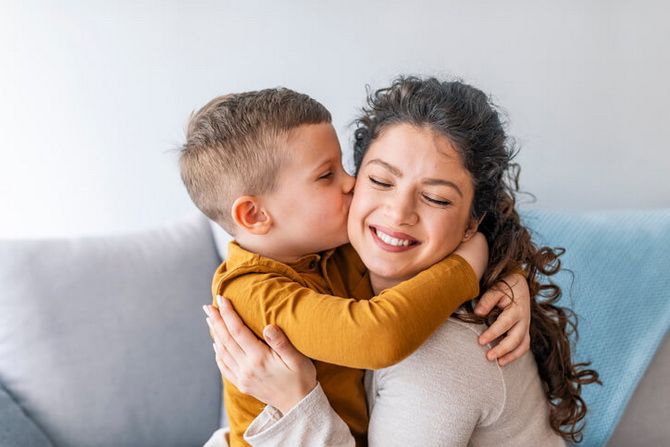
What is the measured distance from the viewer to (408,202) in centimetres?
124

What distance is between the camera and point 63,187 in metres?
2.36

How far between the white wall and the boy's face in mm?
945

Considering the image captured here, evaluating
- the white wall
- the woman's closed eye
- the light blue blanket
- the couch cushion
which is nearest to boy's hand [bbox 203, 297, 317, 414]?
the woman's closed eye

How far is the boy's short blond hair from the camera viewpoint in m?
1.31

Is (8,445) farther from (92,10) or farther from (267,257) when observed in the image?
(92,10)

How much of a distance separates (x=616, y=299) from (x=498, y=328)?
77 centimetres

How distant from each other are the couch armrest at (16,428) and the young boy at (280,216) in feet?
2.04

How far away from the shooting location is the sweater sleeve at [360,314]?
1.10 m

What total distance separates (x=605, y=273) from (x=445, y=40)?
2.88 ft

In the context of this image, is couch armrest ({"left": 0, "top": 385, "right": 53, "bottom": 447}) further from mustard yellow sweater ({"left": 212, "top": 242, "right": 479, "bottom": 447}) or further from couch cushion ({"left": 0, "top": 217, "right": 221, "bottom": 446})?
mustard yellow sweater ({"left": 212, "top": 242, "right": 479, "bottom": 447})

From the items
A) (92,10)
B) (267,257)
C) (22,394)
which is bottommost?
(22,394)

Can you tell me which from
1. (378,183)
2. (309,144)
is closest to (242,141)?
(309,144)

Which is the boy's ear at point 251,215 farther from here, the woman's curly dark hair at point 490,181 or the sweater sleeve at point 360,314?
the woman's curly dark hair at point 490,181

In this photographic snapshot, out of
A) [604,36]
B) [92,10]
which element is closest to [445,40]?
[604,36]
